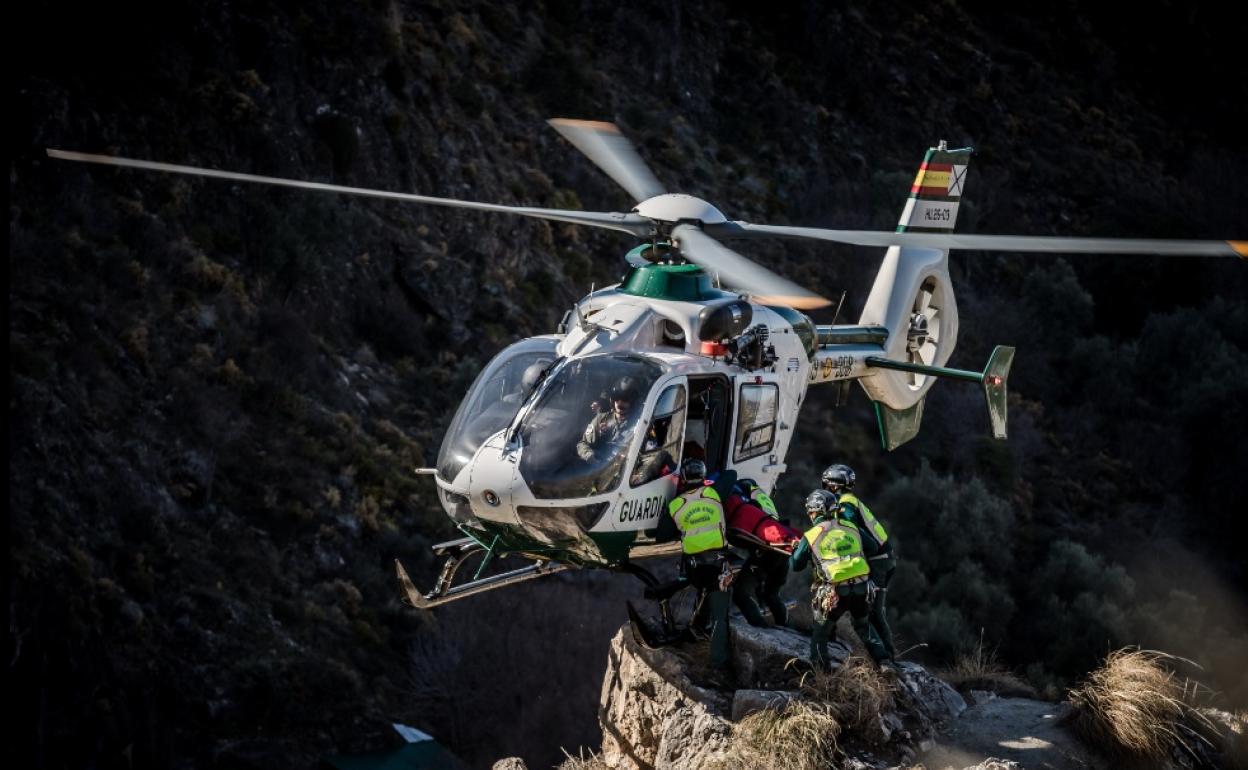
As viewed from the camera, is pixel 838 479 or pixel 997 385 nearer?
pixel 838 479

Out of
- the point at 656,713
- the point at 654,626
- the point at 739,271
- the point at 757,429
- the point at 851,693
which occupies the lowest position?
the point at 656,713

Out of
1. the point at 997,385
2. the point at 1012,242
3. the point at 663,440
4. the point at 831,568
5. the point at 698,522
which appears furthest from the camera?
the point at 997,385

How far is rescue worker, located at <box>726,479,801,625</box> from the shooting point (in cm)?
1375

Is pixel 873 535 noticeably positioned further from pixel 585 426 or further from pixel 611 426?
pixel 585 426

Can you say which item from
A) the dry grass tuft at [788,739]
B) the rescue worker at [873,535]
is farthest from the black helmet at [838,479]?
the dry grass tuft at [788,739]

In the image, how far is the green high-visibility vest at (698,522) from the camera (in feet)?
44.0

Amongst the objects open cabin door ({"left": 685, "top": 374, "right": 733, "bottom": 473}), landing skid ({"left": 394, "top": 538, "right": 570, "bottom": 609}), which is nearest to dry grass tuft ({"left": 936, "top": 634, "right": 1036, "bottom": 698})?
open cabin door ({"left": 685, "top": 374, "right": 733, "bottom": 473})

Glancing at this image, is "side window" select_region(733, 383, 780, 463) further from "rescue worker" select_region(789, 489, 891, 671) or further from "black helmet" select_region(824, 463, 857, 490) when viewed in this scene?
"rescue worker" select_region(789, 489, 891, 671)

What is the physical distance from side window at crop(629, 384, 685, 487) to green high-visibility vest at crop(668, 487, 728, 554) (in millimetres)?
365

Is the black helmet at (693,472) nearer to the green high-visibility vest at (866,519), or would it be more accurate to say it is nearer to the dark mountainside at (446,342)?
the green high-visibility vest at (866,519)

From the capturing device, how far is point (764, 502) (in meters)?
14.2

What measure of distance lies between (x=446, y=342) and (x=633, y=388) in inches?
767

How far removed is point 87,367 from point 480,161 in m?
12.6

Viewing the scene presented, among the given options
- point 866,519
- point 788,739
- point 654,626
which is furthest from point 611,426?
point 788,739
